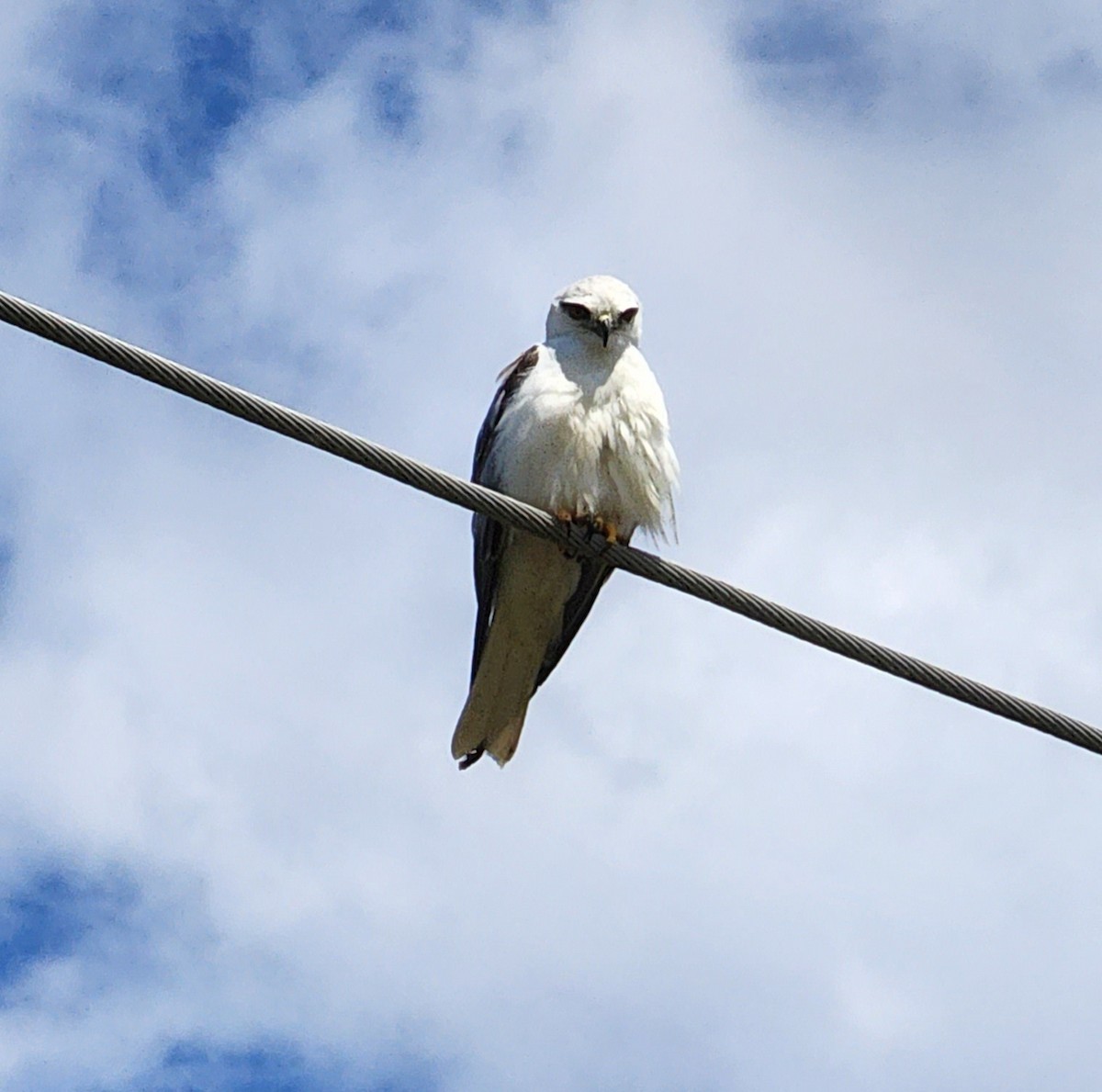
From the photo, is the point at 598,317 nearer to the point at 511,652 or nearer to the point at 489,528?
the point at 489,528

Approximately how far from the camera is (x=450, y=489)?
5262mm

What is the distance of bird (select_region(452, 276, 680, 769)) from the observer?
7262 mm

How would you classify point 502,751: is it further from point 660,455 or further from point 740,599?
point 740,599

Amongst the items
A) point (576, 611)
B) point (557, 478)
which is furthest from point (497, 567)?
point (557, 478)

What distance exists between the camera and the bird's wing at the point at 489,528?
7797 mm

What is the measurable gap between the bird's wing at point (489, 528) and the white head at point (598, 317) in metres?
0.21

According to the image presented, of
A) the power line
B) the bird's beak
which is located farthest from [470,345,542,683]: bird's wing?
the power line

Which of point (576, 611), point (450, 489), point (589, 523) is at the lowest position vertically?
point (450, 489)

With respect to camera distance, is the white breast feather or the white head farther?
the white head

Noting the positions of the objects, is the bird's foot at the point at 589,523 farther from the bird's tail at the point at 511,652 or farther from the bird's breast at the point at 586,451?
the bird's tail at the point at 511,652

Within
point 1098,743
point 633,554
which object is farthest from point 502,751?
point 1098,743

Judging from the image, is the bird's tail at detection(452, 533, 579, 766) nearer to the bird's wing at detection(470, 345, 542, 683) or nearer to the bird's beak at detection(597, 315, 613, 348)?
the bird's wing at detection(470, 345, 542, 683)

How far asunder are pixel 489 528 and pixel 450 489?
259 centimetres

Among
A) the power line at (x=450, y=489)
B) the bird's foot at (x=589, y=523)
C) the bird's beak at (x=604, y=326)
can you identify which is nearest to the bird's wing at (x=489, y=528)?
the bird's beak at (x=604, y=326)
